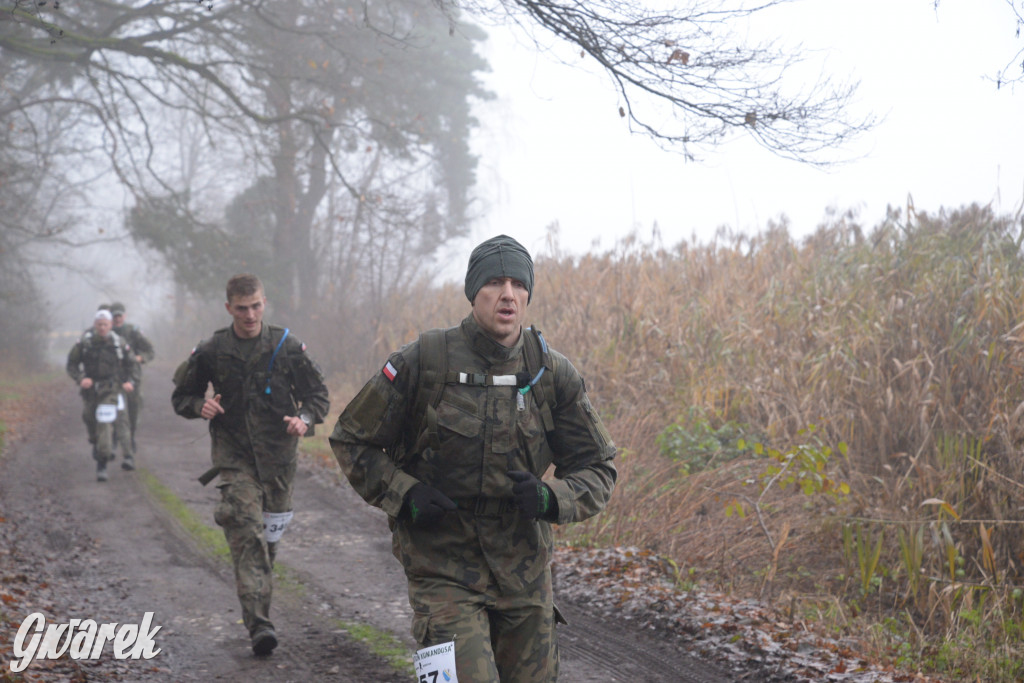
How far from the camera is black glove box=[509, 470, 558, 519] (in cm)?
282

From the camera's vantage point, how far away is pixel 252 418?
5406 mm

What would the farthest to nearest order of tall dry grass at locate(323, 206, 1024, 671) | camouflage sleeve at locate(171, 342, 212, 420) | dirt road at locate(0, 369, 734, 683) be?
1. tall dry grass at locate(323, 206, 1024, 671)
2. camouflage sleeve at locate(171, 342, 212, 420)
3. dirt road at locate(0, 369, 734, 683)

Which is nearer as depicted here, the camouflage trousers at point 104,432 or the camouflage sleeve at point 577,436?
the camouflage sleeve at point 577,436

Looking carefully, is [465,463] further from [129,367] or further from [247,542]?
[129,367]

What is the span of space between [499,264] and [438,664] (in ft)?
4.51

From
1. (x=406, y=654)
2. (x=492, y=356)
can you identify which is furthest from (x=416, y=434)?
(x=406, y=654)

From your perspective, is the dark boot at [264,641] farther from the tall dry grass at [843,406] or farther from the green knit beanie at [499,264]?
the tall dry grass at [843,406]

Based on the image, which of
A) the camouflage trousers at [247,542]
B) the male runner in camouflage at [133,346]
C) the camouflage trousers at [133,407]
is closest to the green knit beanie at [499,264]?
the camouflage trousers at [247,542]

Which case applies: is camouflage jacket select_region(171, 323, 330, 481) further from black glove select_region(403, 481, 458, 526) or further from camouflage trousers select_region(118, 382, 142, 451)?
camouflage trousers select_region(118, 382, 142, 451)

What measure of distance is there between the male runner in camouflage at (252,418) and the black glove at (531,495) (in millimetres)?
2753

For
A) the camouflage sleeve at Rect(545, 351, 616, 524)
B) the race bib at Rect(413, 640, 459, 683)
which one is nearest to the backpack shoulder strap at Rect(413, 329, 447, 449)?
the camouflage sleeve at Rect(545, 351, 616, 524)

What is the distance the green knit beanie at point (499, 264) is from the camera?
302 centimetres

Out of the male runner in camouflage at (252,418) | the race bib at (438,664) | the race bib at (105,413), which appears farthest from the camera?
the race bib at (105,413)

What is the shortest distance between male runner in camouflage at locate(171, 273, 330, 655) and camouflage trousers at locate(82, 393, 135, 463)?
20.5 feet
